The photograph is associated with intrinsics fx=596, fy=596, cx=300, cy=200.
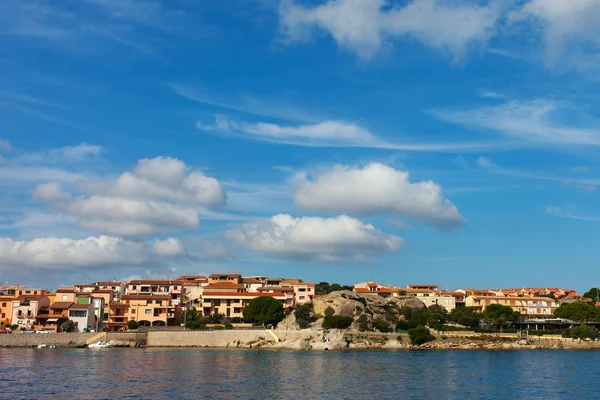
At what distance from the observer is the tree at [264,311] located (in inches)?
3792

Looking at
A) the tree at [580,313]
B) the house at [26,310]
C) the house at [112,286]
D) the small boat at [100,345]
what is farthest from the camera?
the house at [112,286]

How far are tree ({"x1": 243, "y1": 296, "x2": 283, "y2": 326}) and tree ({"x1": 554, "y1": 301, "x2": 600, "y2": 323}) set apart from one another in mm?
51896

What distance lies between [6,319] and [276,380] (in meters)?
74.9

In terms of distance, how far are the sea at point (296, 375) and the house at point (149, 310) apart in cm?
2579

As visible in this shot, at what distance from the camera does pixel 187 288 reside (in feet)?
385

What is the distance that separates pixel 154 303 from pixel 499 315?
60220mm

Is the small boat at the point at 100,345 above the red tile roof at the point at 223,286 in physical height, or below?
below

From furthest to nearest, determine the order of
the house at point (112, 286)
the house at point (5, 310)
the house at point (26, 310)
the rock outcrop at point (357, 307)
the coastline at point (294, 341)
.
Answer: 1. the house at point (112, 286)
2. the house at point (5, 310)
3. the house at point (26, 310)
4. the rock outcrop at point (357, 307)
5. the coastline at point (294, 341)

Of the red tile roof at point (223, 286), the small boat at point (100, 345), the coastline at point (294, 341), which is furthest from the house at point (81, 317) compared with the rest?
the red tile roof at point (223, 286)

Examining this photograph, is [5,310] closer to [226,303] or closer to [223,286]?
[223,286]

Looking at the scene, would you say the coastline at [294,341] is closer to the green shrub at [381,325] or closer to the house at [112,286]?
the green shrub at [381,325]

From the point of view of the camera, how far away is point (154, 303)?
103 m

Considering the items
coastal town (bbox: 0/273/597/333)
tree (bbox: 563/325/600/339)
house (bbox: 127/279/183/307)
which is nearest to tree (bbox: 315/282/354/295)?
coastal town (bbox: 0/273/597/333)

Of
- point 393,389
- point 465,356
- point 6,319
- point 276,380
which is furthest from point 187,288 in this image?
point 393,389
